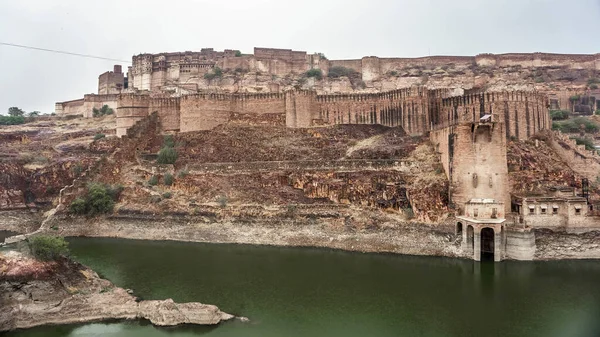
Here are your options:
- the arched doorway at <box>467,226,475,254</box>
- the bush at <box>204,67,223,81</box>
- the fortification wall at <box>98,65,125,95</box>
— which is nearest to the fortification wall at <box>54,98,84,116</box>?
the fortification wall at <box>98,65,125,95</box>

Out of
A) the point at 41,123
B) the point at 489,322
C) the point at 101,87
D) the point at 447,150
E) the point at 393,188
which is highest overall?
the point at 101,87

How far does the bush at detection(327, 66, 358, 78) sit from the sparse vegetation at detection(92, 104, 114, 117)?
24.8 m

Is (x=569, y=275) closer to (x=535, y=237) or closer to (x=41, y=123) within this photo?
(x=535, y=237)

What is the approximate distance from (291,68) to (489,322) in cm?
4228

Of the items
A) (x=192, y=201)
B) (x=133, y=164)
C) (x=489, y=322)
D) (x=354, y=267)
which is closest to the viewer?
(x=489, y=322)

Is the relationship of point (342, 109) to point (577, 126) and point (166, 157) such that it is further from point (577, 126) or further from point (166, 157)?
point (577, 126)

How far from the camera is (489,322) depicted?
47.5 feet

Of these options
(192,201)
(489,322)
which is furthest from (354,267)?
A: (192,201)

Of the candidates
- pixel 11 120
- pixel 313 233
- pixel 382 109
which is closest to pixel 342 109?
pixel 382 109

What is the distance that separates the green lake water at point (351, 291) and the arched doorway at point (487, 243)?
0.97 m

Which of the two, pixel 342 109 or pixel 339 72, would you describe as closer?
pixel 342 109

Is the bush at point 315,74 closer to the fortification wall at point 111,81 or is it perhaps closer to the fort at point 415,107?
the fort at point 415,107

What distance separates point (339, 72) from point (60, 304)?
4359 centimetres

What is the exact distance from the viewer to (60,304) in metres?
15.1
